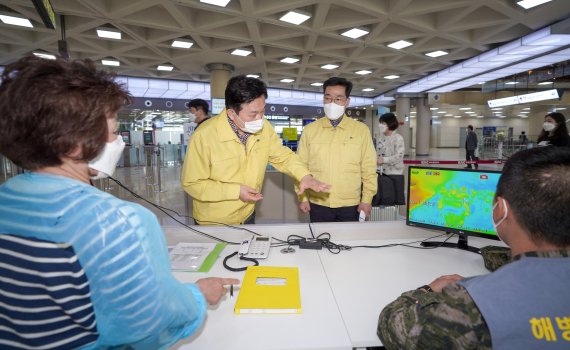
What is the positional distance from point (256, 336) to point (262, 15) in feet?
20.4

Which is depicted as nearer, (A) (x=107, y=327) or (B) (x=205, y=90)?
(A) (x=107, y=327)

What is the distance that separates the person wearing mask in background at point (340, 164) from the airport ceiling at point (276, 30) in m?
3.92

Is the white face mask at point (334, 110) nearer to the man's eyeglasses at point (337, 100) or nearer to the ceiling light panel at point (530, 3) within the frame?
the man's eyeglasses at point (337, 100)

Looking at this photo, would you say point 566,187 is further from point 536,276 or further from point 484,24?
point 484,24

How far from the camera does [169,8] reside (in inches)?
218

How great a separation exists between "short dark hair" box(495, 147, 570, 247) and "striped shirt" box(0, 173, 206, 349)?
0.91m

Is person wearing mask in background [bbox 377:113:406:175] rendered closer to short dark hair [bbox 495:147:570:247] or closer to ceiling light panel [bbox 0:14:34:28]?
short dark hair [bbox 495:147:570:247]

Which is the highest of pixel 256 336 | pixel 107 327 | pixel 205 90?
pixel 205 90

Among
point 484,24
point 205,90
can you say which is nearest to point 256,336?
point 484,24

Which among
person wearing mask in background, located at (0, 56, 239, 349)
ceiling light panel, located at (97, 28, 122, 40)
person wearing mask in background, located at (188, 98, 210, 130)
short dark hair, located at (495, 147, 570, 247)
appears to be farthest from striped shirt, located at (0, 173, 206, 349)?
ceiling light panel, located at (97, 28, 122, 40)

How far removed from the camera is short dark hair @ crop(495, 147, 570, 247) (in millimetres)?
743

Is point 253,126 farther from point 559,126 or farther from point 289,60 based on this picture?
point 289,60

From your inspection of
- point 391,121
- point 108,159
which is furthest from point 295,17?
point 108,159

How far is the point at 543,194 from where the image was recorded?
29.9 inches
